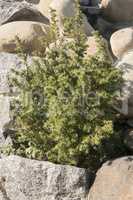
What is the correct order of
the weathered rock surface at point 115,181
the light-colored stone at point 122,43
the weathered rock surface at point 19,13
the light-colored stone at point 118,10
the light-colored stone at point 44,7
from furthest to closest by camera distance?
the light-colored stone at point 44,7 → the light-colored stone at point 118,10 → the weathered rock surface at point 19,13 → the light-colored stone at point 122,43 → the weathered rock surface at point 115,181

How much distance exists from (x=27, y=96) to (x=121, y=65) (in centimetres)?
93

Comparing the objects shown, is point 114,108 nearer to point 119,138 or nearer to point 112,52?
point 119,138

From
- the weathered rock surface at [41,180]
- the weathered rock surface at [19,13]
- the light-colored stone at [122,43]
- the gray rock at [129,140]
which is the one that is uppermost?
the light-colored stone at [122,43]

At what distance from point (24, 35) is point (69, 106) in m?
1.82

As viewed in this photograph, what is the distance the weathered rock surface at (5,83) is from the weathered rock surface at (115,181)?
3.82ft

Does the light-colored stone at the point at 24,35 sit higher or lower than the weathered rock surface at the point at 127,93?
lower

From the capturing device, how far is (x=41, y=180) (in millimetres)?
4742

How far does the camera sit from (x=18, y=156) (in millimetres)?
4887

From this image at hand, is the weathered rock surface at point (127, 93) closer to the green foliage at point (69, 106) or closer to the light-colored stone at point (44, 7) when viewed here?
the green foliage at point (69, 106)

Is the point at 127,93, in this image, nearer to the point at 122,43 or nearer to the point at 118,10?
the point at 122,43

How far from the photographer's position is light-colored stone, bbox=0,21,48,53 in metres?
6.32

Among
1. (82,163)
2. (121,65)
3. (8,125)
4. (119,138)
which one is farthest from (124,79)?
(8,125)

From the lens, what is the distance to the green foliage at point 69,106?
4762 millimetres

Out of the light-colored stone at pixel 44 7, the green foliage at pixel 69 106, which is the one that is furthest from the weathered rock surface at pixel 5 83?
the light-colored stone at pixel 44 7
